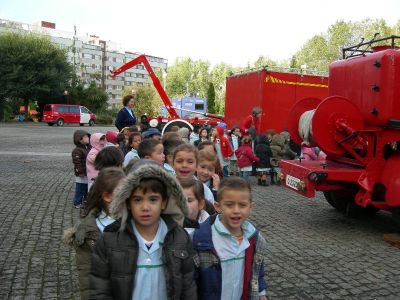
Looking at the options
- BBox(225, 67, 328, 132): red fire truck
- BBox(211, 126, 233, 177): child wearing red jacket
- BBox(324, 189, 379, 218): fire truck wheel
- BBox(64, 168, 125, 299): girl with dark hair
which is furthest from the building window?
BBox(64, 168, 125, 299): girl with dark hair

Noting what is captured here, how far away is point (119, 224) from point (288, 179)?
5268mm

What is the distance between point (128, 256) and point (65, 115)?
45961 mm

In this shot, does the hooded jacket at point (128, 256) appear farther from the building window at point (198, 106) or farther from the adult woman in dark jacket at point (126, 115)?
the building window at point (198, 106)

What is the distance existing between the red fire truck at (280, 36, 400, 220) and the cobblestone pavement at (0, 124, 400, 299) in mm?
681

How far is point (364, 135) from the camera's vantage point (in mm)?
6688

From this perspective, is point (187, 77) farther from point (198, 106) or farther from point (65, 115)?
point (198, 106)

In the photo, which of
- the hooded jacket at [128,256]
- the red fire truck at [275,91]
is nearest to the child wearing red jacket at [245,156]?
the red fire truck at [275,91]

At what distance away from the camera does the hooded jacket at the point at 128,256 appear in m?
2.31

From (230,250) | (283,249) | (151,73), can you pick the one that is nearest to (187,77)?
(151,73)

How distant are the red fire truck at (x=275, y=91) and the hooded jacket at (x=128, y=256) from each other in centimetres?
1212

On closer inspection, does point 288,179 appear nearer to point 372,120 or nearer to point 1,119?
point 372,120

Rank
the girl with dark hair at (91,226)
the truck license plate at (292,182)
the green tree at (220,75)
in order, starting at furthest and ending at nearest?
the green tree at (220,75), the truck license plate at (292,182), the girl with dark hair at (91,226)

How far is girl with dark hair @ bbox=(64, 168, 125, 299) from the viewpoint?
9.18ft

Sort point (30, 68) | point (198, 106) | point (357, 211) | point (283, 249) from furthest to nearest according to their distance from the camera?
point (30, 68) → point (198, 106) → point (357, 211) → point (283, 249)
